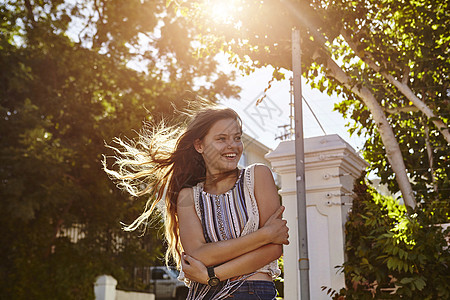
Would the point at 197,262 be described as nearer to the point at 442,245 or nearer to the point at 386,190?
the point at 442,245

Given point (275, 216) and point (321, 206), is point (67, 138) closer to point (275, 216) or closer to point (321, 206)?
point (321, 206)

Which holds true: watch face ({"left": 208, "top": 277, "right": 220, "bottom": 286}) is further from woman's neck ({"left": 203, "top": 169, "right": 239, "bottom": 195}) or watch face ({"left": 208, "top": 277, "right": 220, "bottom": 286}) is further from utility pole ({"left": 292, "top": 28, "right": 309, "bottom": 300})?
utility pole ({"left": 292, "top": 28, "right": 309, "bottom": 300})

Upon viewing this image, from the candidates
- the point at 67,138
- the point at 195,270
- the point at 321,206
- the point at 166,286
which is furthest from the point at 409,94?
the point at 166,286

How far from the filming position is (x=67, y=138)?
388 inches

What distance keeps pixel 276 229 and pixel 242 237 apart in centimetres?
12

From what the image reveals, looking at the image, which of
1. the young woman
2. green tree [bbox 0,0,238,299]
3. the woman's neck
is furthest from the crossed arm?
green tree [bbox 0,0,238,299]

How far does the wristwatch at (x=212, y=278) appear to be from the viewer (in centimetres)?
171

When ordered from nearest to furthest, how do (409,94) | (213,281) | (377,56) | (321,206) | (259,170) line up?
1. (213,281)
2. (259,170)
3. (321,206)
4. (409,94)
5. (377,56)

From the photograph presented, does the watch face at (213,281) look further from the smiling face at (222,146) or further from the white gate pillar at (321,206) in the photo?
the white gate pillar at (321,206)

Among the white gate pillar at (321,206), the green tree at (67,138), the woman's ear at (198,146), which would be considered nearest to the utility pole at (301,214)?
the white gate pillar at (321,206)

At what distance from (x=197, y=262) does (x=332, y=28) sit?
389cm

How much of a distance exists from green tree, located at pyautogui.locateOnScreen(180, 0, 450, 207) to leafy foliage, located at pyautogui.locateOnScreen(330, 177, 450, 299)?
4.43 ft

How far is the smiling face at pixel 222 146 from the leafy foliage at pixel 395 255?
5.47 feet

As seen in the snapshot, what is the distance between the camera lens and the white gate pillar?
358 centimetres
